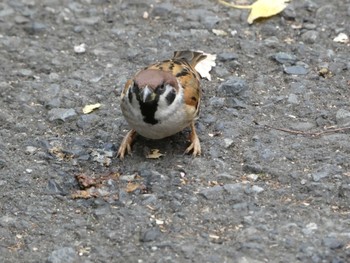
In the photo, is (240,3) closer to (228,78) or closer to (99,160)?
(228,78)

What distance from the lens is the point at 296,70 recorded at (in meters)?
6.47

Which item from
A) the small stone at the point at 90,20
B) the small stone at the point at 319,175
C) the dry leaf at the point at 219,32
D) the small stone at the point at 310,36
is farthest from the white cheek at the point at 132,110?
the small stone at the point at 310,36

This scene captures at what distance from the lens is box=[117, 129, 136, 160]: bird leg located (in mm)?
5512

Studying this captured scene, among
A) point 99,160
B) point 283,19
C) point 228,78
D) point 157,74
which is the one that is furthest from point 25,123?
point 283,19

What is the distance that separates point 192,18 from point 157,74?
210 centimetres

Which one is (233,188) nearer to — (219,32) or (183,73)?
(183,73)

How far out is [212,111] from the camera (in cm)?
600

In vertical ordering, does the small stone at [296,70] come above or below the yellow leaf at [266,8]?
below

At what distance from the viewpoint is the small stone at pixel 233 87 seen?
6219 millimetres

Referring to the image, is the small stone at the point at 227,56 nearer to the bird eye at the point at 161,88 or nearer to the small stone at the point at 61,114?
the small stone at the point at 61,114

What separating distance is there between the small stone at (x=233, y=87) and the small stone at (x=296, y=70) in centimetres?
40

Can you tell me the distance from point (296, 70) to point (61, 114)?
1.93 metres

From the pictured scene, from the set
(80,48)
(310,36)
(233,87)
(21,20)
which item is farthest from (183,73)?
(21,20)

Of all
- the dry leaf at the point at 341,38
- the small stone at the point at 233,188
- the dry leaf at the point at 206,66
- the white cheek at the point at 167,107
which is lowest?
the dry leaf at the point at 206,66
